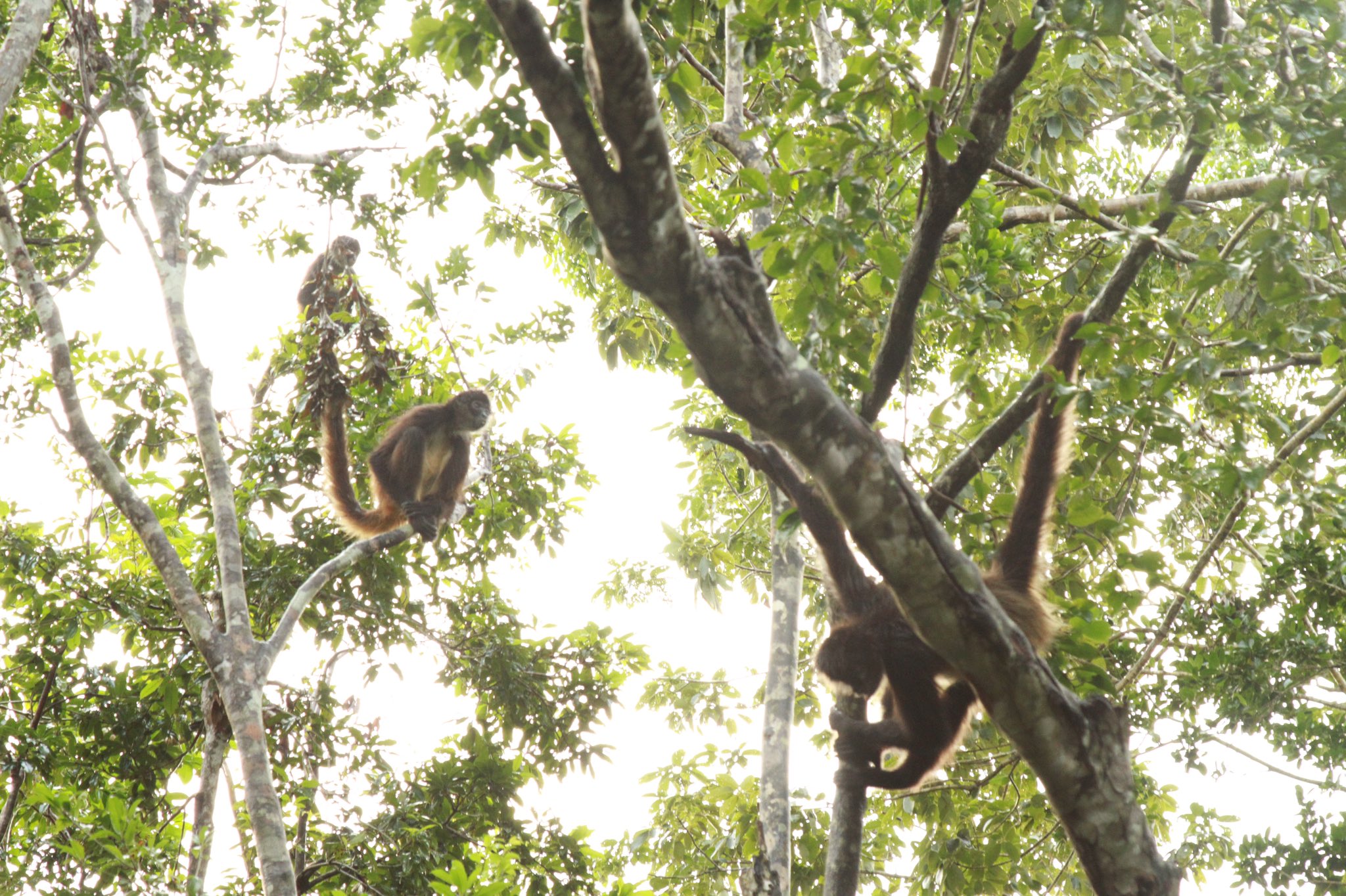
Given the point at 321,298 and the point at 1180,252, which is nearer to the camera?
the point at 1180,252

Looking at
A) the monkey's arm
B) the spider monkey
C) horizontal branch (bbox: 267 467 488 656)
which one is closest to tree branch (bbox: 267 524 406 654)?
horizontal branch (bbox: 267 467 488 656)

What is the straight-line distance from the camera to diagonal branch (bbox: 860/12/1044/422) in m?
2.30

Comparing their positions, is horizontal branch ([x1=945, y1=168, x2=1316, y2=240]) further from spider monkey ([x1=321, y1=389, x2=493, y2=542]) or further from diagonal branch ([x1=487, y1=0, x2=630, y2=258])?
spider monkey ([x1=321, y1=389, x2=493, y2=542])

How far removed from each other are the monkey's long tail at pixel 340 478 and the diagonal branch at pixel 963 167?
4.01 m

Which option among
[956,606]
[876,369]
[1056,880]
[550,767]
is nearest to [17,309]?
[550,767]

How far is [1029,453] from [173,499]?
17.6 feet

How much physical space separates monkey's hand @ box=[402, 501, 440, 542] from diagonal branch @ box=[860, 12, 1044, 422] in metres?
4.64

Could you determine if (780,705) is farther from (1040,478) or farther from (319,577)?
(319,577)

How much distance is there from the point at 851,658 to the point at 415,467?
4.17m

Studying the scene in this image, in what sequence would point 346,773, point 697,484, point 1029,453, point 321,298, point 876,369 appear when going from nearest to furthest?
point 876,369 < point 1029,453 < point 321,298 < point 346,773 < point 697,484

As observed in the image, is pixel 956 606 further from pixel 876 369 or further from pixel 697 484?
pixel 697 484

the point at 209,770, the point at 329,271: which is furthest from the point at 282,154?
the point at 209,770

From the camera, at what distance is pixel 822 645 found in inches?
158

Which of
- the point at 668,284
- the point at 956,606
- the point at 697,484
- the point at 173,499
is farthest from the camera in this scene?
the point at 697,484
